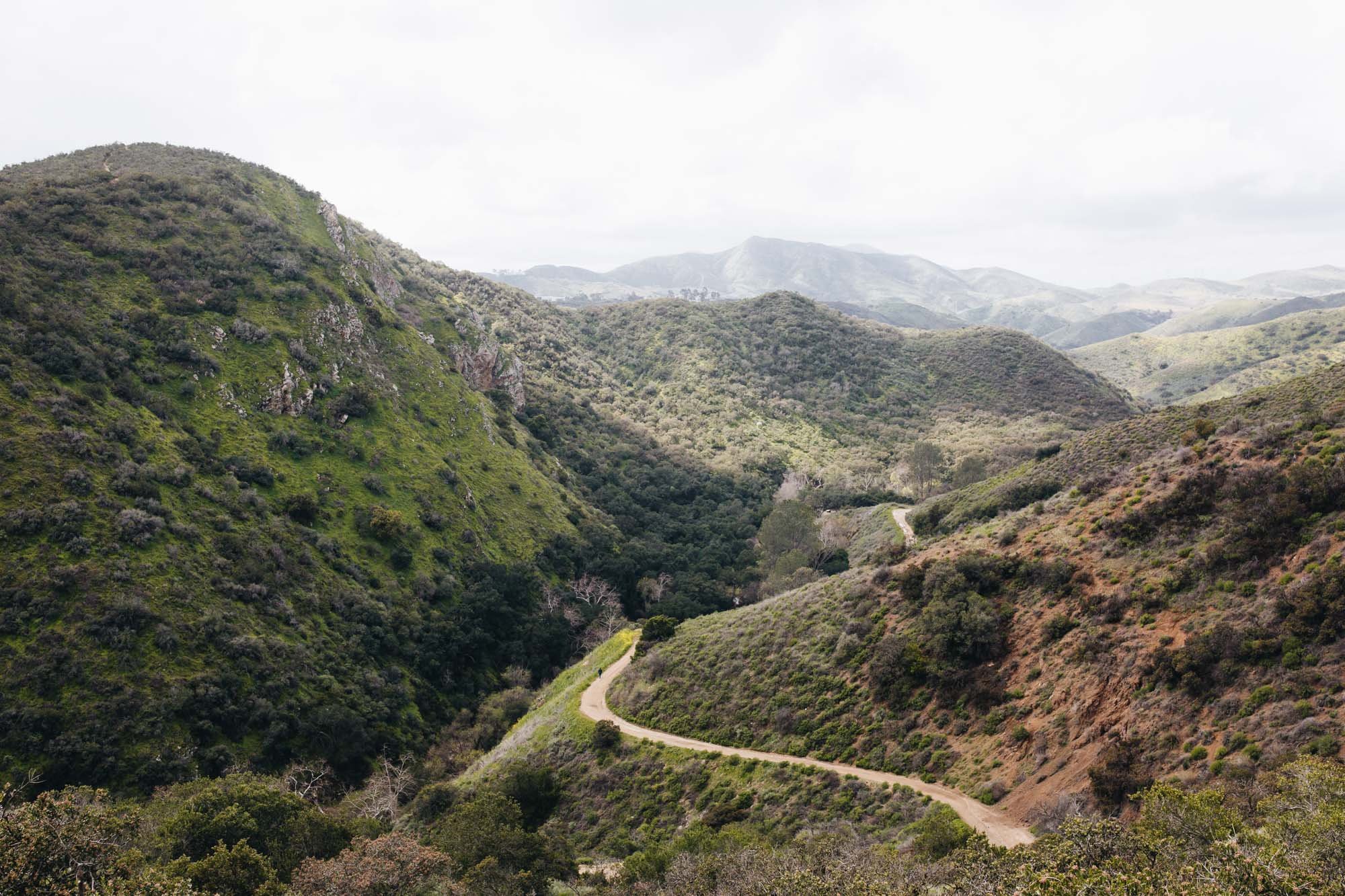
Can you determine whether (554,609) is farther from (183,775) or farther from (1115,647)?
(1115,647)

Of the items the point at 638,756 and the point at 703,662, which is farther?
the point at 703,662

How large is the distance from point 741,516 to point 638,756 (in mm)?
56984

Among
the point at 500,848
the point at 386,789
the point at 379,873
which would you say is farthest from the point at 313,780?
the point at 379,873

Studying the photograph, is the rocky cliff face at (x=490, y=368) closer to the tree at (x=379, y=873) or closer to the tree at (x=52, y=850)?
Answer: the tree at (x=379, y=873)

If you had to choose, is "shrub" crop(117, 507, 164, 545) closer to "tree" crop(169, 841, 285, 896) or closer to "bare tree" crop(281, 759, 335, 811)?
"bare tree" crop(281, 759, 335, 811)

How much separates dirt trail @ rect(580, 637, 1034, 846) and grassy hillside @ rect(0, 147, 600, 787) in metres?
15.1

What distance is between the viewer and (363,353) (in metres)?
74.2

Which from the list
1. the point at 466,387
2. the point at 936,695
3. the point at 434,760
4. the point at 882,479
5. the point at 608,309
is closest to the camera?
the point at 936,695

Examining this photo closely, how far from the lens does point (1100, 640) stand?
24.7 meters

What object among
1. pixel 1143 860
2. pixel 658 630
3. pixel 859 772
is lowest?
pixel 658 630

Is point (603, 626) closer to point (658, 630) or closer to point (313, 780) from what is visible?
point (658, 630)

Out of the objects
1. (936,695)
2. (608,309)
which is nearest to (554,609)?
(936,695)

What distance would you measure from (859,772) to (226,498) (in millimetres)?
51405

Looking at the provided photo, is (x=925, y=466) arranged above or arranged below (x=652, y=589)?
above
